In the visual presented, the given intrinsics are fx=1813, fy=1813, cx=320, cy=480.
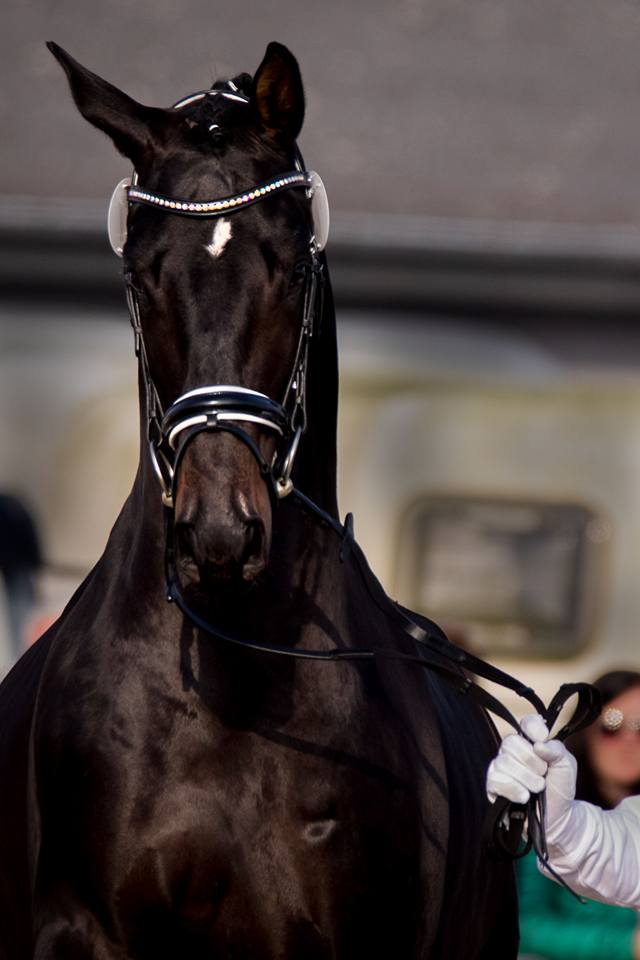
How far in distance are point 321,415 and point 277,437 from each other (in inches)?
12.8

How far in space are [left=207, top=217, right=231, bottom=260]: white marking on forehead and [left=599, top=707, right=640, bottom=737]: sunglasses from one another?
247 cm

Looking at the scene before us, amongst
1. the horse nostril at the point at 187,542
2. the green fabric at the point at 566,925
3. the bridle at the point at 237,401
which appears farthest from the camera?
the green fabric at the point at 566,925

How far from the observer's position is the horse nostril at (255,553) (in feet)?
9.93

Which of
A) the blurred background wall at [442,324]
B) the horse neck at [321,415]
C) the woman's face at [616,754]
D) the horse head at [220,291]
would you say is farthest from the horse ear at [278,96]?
the blurred background wall at [442,324]

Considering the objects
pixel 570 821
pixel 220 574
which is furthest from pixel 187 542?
pixel 570 821

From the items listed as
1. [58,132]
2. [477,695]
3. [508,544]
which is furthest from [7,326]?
[477,695]

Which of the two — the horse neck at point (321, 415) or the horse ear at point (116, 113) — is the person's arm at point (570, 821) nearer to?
the horse neck at point (321, 415)

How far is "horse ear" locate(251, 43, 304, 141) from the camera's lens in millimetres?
3396

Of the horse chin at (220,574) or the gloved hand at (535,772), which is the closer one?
the horse chin at (220,574)

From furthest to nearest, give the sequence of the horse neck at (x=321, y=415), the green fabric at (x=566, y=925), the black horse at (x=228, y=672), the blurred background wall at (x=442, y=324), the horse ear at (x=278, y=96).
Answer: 1. the blurred background wall at (x=442, y=324)
2. the green fabric at (x=566, y=925)
3. the horse neck at (x=321, y=415)
4. the horse ear at (x=278, y=96)
5. the black horse at (x=228, y=672)

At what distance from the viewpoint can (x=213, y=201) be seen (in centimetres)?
326

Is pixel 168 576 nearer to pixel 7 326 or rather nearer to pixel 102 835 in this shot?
pixel 102 835

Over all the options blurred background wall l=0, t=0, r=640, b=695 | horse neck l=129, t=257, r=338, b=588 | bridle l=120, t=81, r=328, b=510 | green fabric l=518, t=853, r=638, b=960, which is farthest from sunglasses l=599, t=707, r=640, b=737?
blurred background wall l=0, t=0, r=640, b=695

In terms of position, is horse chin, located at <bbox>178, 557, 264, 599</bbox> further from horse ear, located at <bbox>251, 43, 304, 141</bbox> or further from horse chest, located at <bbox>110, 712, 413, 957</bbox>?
horse ear, located at <bbox>251, 43, 304, 141</bbox>
